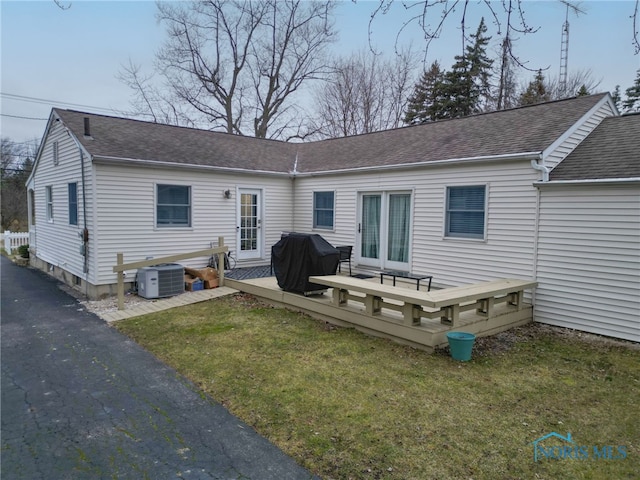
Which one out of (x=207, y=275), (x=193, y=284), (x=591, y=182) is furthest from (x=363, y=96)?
(x=591, y=182)

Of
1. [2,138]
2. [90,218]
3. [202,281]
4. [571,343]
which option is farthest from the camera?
[2,138]

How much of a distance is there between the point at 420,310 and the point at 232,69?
22072 millimetres

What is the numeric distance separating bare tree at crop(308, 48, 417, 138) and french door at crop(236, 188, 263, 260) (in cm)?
1341

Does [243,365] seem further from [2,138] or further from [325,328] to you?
[2,138]

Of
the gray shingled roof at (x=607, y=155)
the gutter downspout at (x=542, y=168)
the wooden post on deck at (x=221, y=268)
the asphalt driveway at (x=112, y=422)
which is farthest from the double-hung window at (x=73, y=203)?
the gray shingled roof at (x=607, y=155)

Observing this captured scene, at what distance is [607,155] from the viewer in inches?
262

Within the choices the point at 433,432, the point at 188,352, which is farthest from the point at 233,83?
the point at 433,432

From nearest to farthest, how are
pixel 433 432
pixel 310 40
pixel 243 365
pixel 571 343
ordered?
pixel 433 432 → pixel 243 365 → pixel 571 343 → pixel 310 40

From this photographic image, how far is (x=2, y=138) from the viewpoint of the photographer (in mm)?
26594

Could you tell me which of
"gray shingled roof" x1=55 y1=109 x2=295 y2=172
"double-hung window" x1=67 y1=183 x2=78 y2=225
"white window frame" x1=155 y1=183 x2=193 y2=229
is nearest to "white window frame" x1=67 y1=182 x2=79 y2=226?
"double-hung window" x1=67 y1=183 x2=78 y2=225

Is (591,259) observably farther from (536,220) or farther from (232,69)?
(232,69)

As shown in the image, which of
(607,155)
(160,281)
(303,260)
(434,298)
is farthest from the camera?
(160,281)

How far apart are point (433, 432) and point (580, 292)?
179 inches

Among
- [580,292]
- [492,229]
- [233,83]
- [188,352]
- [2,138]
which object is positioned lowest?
[188,352]
